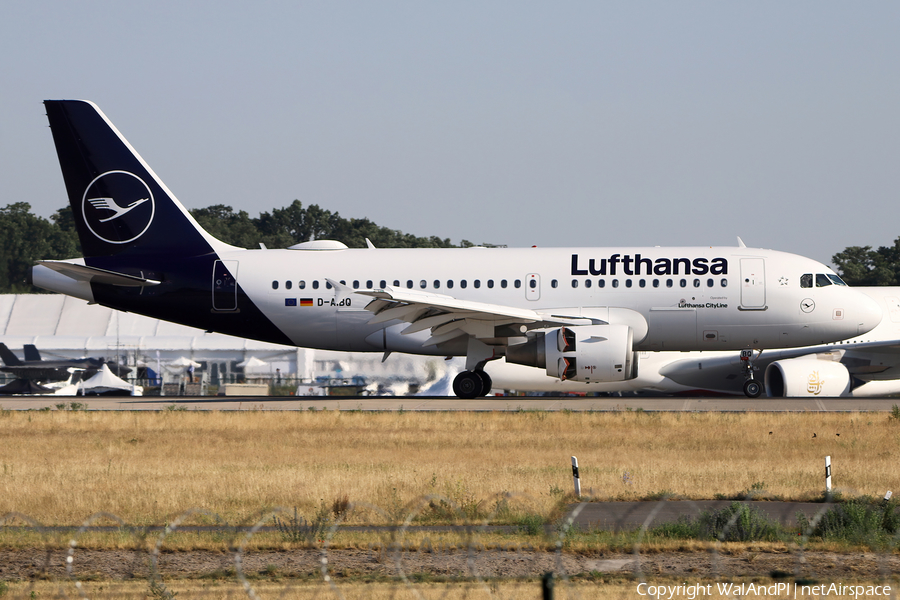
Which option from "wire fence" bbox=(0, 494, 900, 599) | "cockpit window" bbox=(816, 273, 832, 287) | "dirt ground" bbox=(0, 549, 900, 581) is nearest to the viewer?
"wire fence" bbox=(0, 494, 900, 599)

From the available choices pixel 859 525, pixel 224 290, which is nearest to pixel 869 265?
pixel 224 290

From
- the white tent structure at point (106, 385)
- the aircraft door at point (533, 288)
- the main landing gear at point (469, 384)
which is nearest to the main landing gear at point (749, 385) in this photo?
the aircraft door at point (533, 288)

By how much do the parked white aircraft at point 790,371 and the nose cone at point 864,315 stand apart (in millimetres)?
2115

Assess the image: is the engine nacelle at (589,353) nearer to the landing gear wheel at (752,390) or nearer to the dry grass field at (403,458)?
the dry grass field at (403,458)

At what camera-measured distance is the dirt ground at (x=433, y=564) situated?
999 centimetres

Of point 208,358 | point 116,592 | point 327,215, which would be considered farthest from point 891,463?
point 327,215

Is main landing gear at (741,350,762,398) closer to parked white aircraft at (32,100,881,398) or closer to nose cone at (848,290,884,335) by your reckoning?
parked white aircraft at (32,100,881,398)

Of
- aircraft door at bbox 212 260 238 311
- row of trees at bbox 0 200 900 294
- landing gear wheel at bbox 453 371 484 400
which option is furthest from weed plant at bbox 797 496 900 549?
row of trees at bbox 0 200 900 294

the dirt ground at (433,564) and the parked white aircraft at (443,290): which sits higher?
→ the parked white aircraft at (443,290)

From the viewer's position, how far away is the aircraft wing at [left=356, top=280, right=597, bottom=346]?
92.8 ft

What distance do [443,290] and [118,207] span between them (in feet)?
35.2

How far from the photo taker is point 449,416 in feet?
81.7

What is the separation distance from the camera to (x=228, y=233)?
374 feet

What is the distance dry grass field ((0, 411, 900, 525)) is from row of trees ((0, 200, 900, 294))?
65635mm
